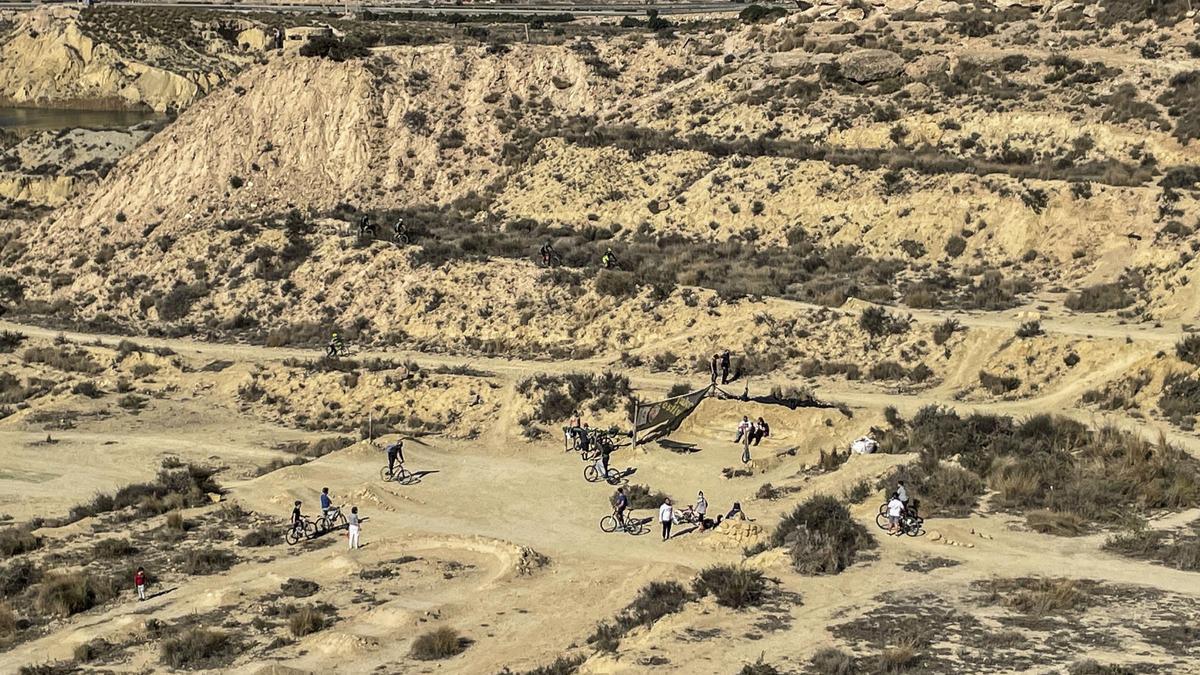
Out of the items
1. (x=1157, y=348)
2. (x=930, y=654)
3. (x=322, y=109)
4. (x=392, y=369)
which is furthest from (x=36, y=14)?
(x=930, y=654)

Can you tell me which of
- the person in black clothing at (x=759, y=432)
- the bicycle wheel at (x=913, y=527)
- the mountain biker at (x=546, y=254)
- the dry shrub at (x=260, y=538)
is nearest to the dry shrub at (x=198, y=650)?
the dry shrub at (x=260, y=538)

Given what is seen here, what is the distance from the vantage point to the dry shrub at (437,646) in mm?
24281

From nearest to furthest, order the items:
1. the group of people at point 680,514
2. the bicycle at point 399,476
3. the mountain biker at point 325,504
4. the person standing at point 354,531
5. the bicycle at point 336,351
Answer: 1. the group of people at point 680,514
2. the person standing at point 354,531
3. the mountain biker at point 325,504
4. the bicycle at point 399,476
5. the bicycle at point 336,351

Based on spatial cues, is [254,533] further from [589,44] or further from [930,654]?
[589,44]

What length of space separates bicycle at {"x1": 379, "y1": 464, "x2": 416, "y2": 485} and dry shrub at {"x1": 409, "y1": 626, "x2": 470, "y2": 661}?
11303 millimetres

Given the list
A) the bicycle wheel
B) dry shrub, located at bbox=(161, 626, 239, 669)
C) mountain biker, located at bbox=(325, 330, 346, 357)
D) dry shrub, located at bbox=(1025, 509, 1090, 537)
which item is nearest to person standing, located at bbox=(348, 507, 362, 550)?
dry shrub, located at bbox=(161, 626, 239, 669)

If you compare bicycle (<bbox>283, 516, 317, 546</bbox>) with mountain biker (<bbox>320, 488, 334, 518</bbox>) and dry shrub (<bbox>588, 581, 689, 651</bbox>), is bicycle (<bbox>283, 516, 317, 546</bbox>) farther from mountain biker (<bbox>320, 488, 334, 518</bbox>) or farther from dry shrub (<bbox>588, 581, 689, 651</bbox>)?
dry shrub (<bbox>588, 581, 689, 651</bbox>)

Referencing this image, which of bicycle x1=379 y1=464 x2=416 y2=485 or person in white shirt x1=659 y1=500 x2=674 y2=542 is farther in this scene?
bicycle x1=379 y1=464 x2=416 y2=485

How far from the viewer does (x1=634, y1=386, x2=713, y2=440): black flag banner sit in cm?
3769

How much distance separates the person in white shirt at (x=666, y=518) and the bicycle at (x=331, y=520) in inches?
333

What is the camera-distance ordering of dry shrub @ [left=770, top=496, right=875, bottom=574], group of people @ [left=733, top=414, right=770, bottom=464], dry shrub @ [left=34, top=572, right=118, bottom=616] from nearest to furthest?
dry shrub @ [left=770, top=496, right=875, bottom=574] < dry shrub @ [left=34, top=572, right=118, bottom=616] < group of people @ [left=733, top=414, right=770, bottom=464]

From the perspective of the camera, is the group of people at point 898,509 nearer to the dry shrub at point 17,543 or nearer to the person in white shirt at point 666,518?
the person in white shirt at point 666,518

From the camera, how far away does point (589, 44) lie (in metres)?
72.5

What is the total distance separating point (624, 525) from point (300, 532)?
814 centimetres
